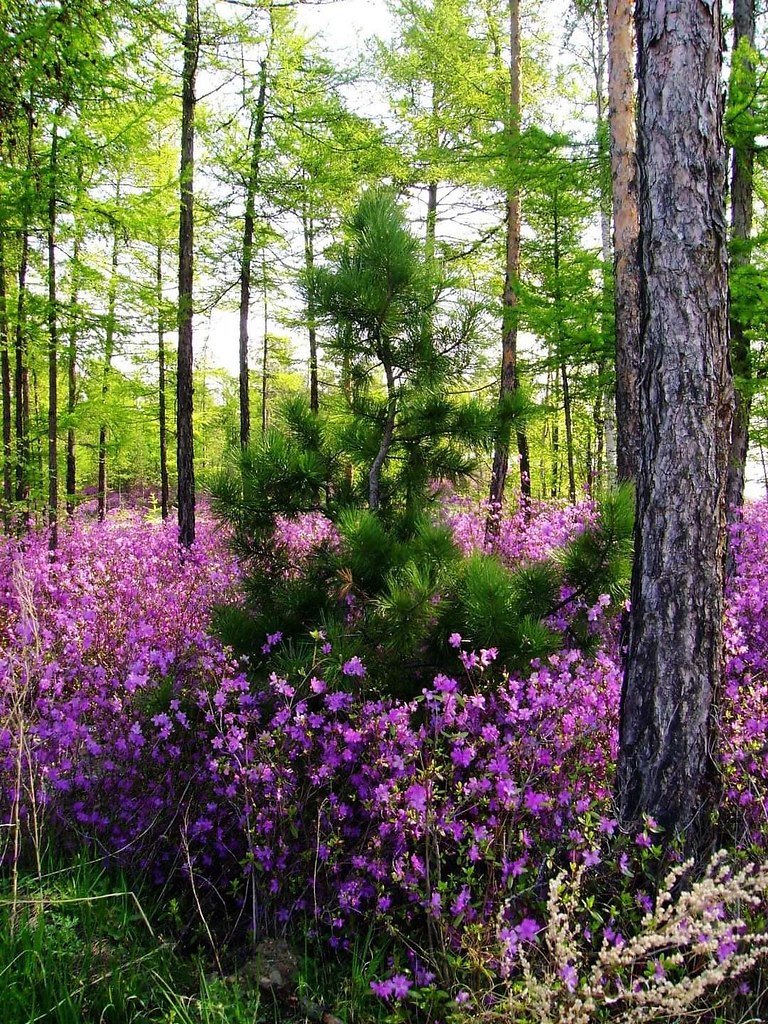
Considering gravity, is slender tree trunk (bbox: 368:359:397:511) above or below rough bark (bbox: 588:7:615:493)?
below

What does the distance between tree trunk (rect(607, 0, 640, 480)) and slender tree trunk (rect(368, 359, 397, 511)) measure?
9.05 ft

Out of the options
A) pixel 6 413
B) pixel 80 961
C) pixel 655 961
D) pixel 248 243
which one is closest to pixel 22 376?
pixel 6 413

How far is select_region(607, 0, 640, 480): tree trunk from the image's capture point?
5.59 meters

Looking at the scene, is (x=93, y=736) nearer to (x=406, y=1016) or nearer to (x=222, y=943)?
(x=222, y=943)

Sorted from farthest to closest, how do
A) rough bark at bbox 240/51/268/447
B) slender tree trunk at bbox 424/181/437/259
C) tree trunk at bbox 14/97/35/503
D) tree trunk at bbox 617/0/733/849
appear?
slender tree trunk at bbox 424/181/437/259 < rough bark at bbox 240/51/268/447 < tree trunk at bbox 14/97/35/503 < tree trunk at bbox 617/0/733/849

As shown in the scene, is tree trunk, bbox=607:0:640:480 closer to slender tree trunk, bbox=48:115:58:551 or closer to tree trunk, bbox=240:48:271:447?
slender tree trunk, bbox=48:115:58:551

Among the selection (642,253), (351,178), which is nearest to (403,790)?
(642,253)

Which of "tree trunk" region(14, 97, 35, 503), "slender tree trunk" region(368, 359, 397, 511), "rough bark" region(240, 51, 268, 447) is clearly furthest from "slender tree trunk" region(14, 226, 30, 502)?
"slender tree trunk" region(368, 359, 397, 511)

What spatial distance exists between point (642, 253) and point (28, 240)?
33.2 feet

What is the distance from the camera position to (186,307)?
937 cm

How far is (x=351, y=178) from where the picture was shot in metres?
11.7

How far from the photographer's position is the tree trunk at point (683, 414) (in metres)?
2.57

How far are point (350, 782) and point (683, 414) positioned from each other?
211 cm

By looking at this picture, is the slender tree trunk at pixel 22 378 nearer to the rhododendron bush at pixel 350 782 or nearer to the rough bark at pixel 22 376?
the rough bark at pixel 22 376
